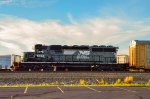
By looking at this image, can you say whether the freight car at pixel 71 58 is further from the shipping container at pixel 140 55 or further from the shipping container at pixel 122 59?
the shipping container at pixel 140 55

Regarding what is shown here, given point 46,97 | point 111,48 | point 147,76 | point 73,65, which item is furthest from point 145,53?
point 46,97

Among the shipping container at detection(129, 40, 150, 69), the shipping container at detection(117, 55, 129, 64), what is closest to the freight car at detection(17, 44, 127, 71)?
the shipping container at detection(117, 55, 129, 64)

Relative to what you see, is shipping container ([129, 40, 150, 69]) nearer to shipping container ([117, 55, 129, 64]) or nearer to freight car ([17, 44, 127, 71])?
shipping container ([117, 55, 129, 64])

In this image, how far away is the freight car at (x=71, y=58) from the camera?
147 feet

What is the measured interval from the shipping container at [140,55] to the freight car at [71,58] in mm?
2207

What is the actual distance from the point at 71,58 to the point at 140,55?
964 cm

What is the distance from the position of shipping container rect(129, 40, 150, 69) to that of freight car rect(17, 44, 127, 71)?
2.21 m

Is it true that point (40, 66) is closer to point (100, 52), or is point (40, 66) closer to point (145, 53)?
point (100, 52)

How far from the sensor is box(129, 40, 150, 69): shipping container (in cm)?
4572

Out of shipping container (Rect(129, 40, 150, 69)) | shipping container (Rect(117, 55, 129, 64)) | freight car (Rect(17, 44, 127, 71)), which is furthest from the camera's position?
shipping container (Rect(117, 55, 129, 64))

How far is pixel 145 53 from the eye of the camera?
46.4 m

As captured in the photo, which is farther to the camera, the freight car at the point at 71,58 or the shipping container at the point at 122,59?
the shipping container at the point at 122,59

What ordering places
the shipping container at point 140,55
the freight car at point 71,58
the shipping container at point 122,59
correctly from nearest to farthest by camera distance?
1. the freight car at point 71,58
2. the shipping container at point 140,55
3. the shipping container at point 122,59

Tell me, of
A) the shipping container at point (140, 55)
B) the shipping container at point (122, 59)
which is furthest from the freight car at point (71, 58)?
the shipping container at point (140, 55)
